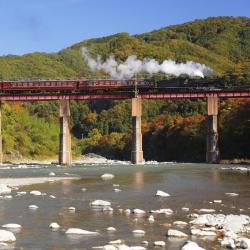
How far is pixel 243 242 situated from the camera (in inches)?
736

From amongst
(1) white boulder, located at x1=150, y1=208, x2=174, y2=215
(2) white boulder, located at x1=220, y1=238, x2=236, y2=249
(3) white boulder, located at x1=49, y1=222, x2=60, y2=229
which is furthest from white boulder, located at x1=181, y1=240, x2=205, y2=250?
(1) white boulder, located at x1=150, y1=208, x2=174, y2=215

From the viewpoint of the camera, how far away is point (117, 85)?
3457 inches

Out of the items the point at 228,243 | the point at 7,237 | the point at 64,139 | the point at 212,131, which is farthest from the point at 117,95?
the point at 228,243

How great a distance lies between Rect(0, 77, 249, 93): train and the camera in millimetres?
88188

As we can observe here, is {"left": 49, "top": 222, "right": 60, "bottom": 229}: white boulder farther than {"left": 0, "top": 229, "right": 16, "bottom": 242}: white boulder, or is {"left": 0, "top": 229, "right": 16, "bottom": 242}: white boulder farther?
{"left": 49, "top": 222, "right": 60, "bottom": 229}: white boulder

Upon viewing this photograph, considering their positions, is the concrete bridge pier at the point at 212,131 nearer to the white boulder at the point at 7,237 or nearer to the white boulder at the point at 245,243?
the white boulder at the point at 245,243

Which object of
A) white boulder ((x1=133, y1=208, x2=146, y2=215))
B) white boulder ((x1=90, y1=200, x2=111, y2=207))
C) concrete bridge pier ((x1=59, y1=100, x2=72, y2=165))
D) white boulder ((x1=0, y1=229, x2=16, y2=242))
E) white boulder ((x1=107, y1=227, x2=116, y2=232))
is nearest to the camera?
white boulder ((x1=0, y1=229, x2=16, y2=242))

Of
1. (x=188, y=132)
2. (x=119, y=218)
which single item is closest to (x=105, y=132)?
(x=188, y=132)

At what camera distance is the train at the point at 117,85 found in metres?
88.2

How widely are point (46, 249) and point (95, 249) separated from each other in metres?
1.67

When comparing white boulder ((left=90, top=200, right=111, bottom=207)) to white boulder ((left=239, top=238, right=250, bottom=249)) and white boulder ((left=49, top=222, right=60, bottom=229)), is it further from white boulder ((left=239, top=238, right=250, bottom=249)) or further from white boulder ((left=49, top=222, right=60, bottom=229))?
white boulder ((left=239, top=238, right=250, bottom=249))

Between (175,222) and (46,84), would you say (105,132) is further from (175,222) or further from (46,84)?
(175,222)

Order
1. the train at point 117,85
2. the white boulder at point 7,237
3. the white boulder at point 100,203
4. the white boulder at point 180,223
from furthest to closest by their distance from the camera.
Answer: the train at point 117,85, the white boulder at point 100,203, the white boulder at point 180,223, the white boulder at point 7,237

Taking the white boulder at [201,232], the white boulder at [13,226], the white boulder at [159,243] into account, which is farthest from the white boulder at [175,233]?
the white boulder at [13,226]
